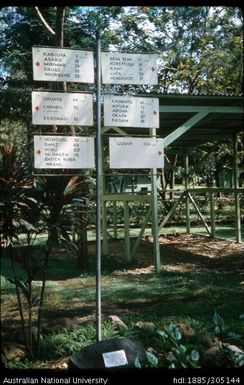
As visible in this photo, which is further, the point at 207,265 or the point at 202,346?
the point at 207,265

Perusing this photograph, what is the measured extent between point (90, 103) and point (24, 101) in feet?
32.5

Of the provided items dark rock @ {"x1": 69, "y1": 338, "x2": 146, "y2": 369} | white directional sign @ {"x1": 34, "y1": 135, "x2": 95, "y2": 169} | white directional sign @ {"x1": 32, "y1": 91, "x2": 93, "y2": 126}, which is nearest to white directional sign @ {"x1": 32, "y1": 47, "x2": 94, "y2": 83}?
white directional sign @ {"x1": 32, "y1": 91, "x2": 93, "y2": 126}

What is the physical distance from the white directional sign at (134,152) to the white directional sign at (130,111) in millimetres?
218

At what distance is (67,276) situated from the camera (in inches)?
341

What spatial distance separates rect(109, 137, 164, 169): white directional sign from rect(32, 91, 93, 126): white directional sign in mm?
559

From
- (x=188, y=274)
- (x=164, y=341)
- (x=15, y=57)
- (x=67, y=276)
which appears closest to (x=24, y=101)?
(x=15, y=57)

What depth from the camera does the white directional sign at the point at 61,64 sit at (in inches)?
173

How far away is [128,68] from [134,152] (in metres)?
0.88

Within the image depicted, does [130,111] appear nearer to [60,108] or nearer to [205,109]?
[60,108]

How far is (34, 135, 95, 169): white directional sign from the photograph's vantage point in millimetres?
4426

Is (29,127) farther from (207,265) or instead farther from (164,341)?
(164,341)

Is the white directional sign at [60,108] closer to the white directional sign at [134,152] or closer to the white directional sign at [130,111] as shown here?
the white directional sign at [130,111]

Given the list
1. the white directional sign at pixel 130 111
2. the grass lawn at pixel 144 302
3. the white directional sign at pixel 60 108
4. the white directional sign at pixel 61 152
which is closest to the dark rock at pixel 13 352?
the grass lawn at pixel 144 302
